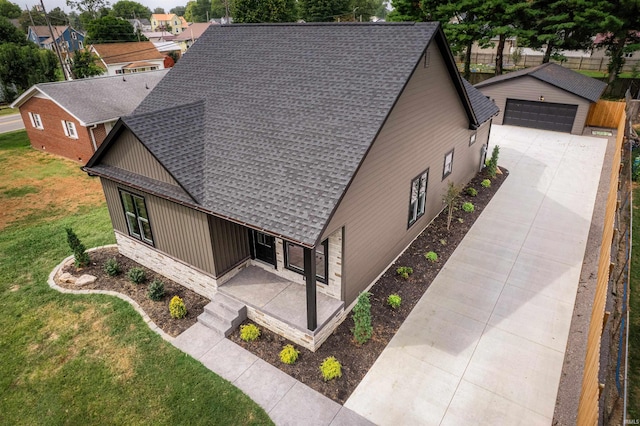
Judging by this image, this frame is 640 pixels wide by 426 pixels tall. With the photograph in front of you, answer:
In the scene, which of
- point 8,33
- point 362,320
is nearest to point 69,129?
point 362,320

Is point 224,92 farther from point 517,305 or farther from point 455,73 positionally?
point 517,305

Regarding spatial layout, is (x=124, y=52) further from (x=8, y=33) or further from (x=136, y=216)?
(x=136, y=216)

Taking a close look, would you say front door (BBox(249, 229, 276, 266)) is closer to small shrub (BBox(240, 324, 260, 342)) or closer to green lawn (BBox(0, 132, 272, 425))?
small shrub (BBox(240, 324, 260, 342))

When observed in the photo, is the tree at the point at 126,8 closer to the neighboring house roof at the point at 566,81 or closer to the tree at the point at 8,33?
the tree at the point at 8,33

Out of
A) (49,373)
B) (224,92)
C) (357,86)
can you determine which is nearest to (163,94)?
(224,92)

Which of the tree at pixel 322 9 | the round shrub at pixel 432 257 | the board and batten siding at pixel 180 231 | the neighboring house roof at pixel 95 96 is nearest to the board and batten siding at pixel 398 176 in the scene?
the round shrub at pixel 432 257
